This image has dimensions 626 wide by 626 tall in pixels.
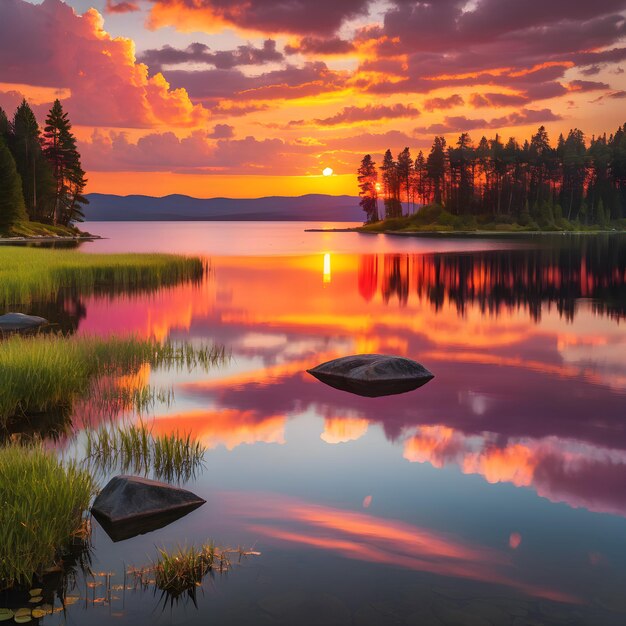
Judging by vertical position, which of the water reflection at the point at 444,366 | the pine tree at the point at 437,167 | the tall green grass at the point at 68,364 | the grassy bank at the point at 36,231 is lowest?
the water reflection at the point at 444,366

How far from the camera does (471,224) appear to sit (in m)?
161

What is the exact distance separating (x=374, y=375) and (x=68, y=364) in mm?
7374

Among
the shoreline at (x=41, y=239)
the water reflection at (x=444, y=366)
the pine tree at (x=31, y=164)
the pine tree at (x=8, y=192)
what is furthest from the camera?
the pine tree at (x=31, y=164)

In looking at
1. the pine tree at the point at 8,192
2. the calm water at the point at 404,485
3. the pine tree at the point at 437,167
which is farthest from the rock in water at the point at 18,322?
the pine tree at the point at 437,167

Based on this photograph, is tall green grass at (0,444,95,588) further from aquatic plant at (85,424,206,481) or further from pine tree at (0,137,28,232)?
pine tree at (0,137,28,232)

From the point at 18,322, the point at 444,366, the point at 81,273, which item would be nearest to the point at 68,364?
the point at 18,322

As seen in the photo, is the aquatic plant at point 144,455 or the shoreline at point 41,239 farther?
the shoreline at point 41,239

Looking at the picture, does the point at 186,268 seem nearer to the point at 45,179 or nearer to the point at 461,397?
the point at 461,397

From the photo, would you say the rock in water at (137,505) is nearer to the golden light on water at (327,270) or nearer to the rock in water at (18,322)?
the rock in water at (18,322)

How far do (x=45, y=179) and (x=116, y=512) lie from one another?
105847 mm

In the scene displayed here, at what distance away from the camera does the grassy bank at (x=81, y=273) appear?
33.7 m

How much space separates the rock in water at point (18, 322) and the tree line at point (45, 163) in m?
79.1

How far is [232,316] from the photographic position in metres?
31.5

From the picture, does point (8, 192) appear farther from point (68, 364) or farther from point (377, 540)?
point (377, 540)
